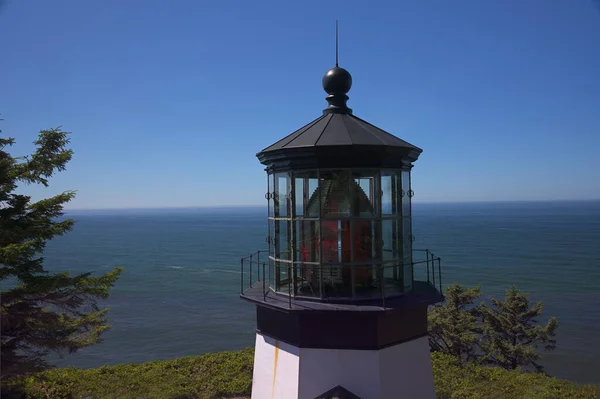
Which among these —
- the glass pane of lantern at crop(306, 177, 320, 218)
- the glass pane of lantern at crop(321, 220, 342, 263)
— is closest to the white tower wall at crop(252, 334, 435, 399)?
the glass pane of lantern at crop(321, 220, 342, 263)

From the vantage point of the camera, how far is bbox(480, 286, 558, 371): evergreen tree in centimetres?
1562

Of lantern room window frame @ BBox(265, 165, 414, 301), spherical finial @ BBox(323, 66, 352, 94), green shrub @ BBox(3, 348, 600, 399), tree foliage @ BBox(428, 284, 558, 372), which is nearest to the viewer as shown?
lantern room window frame @ BBox(265, 165, 414, 301)

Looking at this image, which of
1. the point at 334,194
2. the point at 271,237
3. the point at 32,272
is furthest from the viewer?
the point at 32,272

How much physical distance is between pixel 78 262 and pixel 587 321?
2074 inches

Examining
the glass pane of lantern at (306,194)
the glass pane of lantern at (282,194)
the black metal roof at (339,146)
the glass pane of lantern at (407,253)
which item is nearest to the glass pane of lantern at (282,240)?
the glass pane of lantern at (282,194)

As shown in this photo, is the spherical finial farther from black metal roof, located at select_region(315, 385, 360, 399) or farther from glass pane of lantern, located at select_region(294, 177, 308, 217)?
black metal roof, located at select_region(315, 385, 360, 399)

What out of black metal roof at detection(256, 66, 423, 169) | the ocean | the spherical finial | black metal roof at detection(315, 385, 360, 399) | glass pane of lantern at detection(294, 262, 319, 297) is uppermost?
the spherical finial

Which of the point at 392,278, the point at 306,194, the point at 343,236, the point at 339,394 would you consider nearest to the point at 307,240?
the point at 343,236

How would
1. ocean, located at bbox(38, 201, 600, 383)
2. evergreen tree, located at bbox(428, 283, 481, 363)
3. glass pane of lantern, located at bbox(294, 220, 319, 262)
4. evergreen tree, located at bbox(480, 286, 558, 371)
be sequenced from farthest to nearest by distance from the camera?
ocean, located at bbox(38, 201, 600, 383) → evergreen tree, located at bbox(480, 286, 558, 371) → evergreen tree, located at bbox(428, 283, 481, 363) → glass pane of lantern, located at bbox(294, 220, 319, 262)

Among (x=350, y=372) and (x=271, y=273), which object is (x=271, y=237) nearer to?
(x=271, y=273)

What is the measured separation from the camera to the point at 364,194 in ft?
17.3

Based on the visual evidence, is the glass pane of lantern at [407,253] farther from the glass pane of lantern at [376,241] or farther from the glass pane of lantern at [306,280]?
the glass pane of lantern at [306,280]

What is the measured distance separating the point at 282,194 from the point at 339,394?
2.35 meters

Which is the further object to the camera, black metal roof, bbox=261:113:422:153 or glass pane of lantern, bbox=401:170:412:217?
glass pane of lantern, bbox=401:170:412:217
